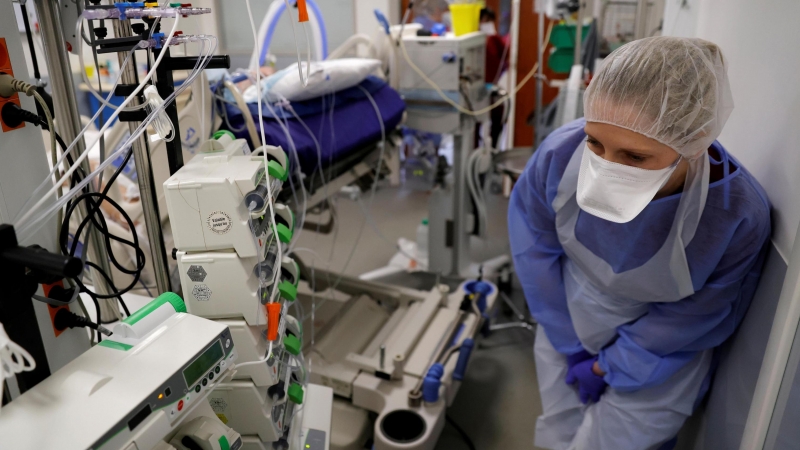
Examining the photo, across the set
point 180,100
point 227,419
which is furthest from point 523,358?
point 180,100

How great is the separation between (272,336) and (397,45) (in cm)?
175

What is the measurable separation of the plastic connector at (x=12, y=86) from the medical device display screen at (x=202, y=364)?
0.49m

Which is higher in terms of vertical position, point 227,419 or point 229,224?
point 229,224

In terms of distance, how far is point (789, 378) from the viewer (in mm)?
985

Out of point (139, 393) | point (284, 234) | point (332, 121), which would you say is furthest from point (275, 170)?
point (332, 121)

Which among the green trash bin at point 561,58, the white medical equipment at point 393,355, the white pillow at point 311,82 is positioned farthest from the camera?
the green trash bin at point 561,58

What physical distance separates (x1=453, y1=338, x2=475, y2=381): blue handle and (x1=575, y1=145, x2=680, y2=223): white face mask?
3.04 feet

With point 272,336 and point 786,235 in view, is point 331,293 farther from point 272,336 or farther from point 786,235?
point 786,235

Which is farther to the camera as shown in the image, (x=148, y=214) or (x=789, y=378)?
(x=148, y=214)

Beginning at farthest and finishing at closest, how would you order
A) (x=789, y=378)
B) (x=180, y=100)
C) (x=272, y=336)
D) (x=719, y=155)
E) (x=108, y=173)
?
1. (x=180, y=100)
2. (x=108, y=173)
3. (x=719, y=155)
4. (x=272, y=336)
5. (x=789, y=378)

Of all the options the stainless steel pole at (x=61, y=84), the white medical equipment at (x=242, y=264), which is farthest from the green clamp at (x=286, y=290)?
the stainless steel pole at (x=61, y=84)

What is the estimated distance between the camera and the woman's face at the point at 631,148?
3.46 ft

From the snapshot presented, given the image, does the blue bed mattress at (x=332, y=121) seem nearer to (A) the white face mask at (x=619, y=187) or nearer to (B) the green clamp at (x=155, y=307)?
(B) the green clamp at (x=155, y=307)

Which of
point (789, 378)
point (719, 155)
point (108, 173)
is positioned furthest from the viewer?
point (108, 173)
